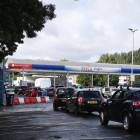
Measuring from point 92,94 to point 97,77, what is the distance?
81.6 meters

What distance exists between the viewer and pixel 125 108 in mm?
11672

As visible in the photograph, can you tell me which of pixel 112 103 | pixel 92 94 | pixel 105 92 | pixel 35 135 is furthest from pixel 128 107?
pixel 105 92

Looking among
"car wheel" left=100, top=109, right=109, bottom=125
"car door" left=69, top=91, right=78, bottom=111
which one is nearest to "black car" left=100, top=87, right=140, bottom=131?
"car wheel" left=100, top=109, right=109, bottom=125

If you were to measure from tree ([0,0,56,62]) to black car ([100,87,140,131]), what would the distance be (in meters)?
4.11

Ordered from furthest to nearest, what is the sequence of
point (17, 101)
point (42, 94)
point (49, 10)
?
point (42, 94)
point (17, 101)
point (49, 10)

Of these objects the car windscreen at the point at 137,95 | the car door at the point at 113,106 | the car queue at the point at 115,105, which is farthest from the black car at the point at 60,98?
the car windscreen at the point at 137,95

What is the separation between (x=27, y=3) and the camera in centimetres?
1234

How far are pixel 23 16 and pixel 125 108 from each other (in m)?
5.16

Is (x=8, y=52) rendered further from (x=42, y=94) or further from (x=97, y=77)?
(x=97, y=77)

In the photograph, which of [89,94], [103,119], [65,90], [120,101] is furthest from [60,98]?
[120,101]

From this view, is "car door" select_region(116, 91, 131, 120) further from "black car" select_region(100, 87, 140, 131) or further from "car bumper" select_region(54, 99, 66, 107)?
"car bumper" select_region(54, 99, 66, 107)

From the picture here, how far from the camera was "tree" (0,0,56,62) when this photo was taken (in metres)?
12.3

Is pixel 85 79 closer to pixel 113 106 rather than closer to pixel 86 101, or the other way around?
pixel 86 101

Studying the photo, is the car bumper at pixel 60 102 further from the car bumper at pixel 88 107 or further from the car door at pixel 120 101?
the car door at pixel 120 101
